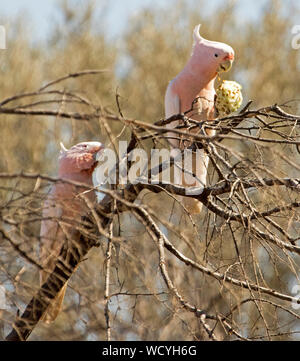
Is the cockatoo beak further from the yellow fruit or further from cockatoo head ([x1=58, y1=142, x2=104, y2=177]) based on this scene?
cockatoo head ([x1=58, y1=142, x2=104, y2=177])

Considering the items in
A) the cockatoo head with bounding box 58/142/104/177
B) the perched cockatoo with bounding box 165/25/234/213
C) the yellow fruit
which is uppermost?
the perched cockatoo with bounding box 165/25/234/213

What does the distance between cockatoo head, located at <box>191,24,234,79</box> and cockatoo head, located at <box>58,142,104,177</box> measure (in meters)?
0.78

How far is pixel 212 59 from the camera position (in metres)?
3.34

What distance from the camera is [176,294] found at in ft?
6.93

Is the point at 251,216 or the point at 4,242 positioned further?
the point at 251,216

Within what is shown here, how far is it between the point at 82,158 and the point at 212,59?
2.97 ft

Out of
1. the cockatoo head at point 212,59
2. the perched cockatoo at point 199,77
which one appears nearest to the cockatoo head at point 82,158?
the perched cockatoo at point 199,77

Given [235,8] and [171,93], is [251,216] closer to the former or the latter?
[171,93]

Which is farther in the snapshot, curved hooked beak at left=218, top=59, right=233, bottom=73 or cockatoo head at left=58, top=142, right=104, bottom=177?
curved hooked beak at left=218, top=59, right=233, bottom=73

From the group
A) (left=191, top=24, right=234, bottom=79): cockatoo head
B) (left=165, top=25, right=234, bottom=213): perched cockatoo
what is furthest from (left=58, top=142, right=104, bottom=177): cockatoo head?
(left=191, top=24, right=234, bottom=79): cockatoo head

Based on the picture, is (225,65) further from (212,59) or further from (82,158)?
(82,158)

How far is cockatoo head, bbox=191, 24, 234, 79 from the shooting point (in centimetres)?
334

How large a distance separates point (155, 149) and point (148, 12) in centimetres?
561
